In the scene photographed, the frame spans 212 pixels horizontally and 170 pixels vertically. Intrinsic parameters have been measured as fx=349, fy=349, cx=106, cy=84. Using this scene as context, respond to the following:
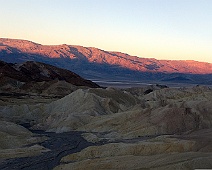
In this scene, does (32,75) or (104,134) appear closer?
(104,134)

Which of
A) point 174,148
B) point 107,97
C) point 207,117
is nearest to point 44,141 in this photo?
point 174,148

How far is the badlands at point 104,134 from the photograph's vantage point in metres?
32.6

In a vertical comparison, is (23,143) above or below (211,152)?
below

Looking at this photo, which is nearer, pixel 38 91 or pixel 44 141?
pixel 44 141

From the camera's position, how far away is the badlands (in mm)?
32562

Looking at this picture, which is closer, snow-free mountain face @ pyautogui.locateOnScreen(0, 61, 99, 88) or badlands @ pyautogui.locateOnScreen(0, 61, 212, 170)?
badlands @ pyautogui.locateOnScreen(0, 61, 212, 170)

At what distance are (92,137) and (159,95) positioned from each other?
66818mm

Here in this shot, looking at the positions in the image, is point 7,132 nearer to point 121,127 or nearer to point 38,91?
point 121,127

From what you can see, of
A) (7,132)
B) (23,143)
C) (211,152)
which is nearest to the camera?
(211,152)

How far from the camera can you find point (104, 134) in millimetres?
53844

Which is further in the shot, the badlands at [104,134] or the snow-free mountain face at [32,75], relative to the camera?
the snow-free mountain face at [32,75]

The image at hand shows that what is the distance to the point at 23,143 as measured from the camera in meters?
48.8

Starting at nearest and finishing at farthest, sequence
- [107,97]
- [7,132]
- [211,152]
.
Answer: [211,152], [7,132], [107,97]

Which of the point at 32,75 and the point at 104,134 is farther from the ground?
the point at 32,75
